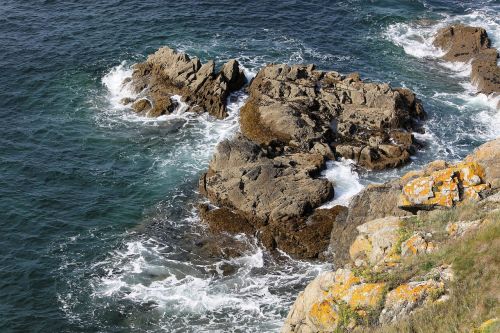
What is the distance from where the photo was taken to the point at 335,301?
2434 centimetres

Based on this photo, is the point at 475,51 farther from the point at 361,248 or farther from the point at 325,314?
the point at 325,314

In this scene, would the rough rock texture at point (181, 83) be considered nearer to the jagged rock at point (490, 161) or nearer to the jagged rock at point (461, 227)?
the jagged rock at point (490, 161)

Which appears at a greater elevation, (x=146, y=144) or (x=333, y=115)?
(x=333, y=115)

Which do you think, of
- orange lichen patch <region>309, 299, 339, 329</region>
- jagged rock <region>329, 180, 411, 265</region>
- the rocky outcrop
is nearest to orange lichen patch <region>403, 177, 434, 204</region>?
the rocky outcrop

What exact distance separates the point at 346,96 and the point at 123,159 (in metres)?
23.8

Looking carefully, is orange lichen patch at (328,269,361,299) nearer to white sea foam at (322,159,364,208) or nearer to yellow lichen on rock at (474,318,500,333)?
yellow lichen on rock at (474,318,500,333)

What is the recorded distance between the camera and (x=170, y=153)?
55625 mm

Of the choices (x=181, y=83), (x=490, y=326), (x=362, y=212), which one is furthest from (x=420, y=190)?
(x=181, y=83)

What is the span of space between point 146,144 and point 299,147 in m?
15.7

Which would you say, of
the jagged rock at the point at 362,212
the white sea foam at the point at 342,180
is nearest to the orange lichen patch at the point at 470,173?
→ the jagged rock at the point at 362,212

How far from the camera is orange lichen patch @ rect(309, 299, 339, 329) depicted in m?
24.0

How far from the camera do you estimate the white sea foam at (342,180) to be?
4750 cm

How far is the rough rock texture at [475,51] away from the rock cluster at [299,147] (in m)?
11.1

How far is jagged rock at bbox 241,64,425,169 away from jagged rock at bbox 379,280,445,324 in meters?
29.8
